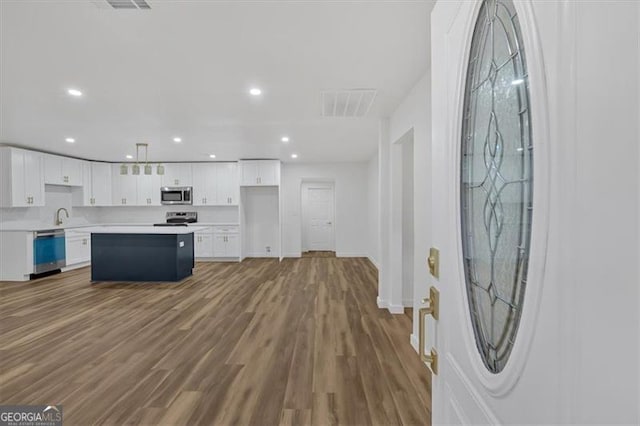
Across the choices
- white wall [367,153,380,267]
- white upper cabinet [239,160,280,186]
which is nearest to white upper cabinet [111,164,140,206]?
white upper cabinet [239,160,280,186]

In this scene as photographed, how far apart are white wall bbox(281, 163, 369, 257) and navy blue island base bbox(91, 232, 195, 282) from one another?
3064 mm

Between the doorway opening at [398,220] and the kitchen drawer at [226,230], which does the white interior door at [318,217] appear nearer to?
the kitchen drawer at [226,230]

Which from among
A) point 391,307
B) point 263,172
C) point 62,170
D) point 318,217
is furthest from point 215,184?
point 391,307

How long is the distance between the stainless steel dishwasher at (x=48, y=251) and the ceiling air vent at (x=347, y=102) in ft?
19.8

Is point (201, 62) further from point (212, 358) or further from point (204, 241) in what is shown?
point (204, 241)

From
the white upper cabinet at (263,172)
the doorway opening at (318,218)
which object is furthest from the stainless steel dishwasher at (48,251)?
the doorway opening at (318,218)

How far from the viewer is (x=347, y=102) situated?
3344mm

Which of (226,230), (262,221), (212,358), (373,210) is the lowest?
(212,358)

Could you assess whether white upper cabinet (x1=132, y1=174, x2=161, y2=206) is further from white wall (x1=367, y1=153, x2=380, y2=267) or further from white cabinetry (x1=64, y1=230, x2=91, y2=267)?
white wall (x1=367, y1=153, x2=380, y2=267)

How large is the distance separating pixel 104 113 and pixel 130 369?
3.07 metres

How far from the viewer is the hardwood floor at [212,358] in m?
2.02

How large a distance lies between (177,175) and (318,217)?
3959 millimetres

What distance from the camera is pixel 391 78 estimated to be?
2773 millimetres

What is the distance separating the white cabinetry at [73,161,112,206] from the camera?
7.11 m
